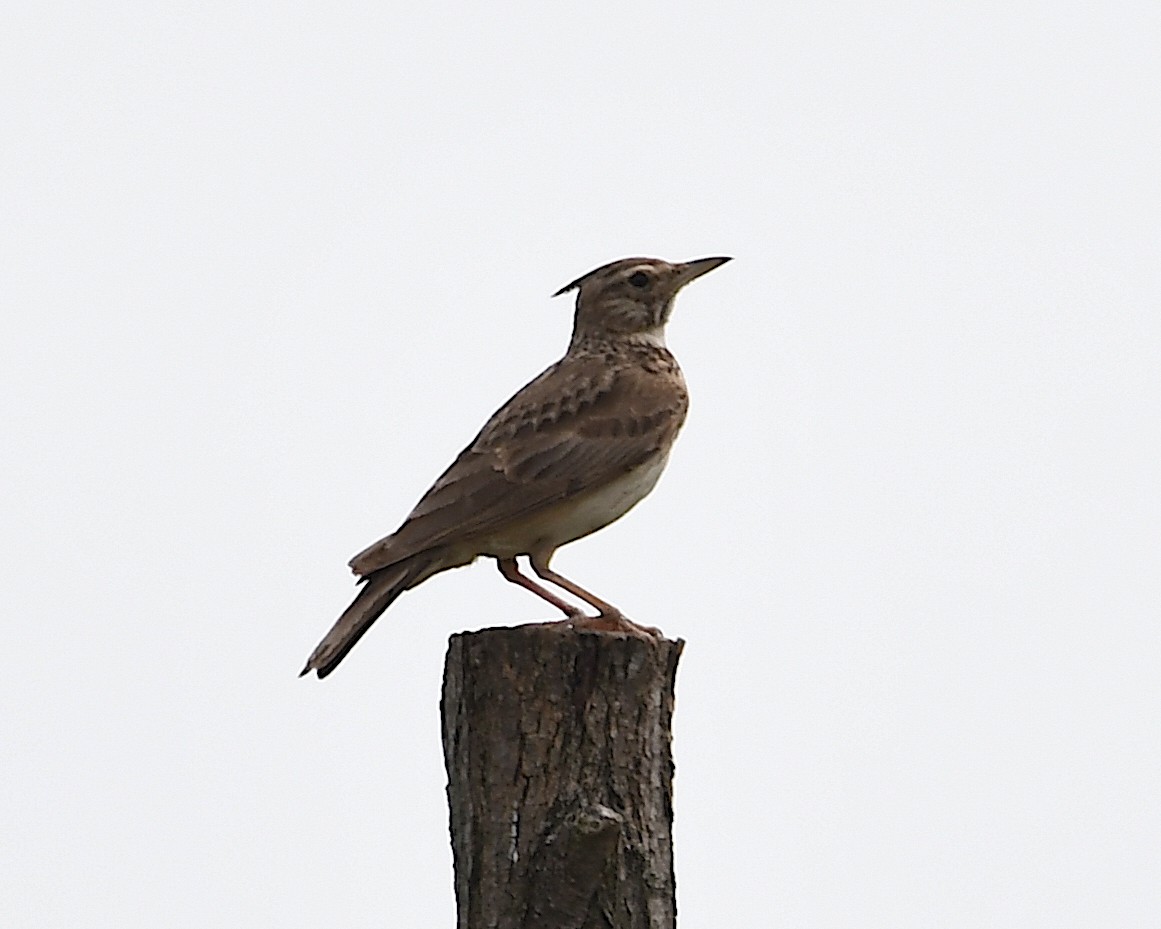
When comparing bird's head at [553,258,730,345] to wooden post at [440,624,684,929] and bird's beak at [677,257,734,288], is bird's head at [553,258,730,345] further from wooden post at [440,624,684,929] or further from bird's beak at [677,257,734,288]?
wooden post at [440,624,684,929]

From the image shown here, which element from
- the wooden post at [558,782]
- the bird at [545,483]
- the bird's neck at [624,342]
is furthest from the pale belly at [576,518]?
the wooden post at [558,782]

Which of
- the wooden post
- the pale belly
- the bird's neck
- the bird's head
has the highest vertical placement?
the bird's head

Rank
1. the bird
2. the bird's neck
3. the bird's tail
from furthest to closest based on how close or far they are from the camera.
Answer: the bird's neck → the bird → the bird's tail

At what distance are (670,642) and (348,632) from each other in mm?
1528

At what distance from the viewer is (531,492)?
7914 millimetres

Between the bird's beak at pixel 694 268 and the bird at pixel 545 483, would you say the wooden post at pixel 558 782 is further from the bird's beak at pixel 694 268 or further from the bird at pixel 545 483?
the bird's beak at pixel 694 268

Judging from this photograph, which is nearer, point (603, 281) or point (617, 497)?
point (617, 497)

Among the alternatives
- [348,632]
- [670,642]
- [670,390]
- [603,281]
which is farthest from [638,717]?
[603,281]

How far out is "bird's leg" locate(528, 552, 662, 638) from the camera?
296 inches

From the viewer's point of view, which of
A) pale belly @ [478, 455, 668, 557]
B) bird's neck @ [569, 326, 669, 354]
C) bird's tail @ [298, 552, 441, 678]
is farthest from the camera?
bird's neck @ [569, 326, 669, 354]

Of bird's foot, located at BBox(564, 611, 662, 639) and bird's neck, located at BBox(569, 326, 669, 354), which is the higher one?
bird's neck, located at BBox(569, 326, 669, 354)

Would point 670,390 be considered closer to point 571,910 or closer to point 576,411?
point 576,411

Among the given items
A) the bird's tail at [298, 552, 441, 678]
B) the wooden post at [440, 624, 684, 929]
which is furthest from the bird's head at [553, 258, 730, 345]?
the wooden post at [440, 624, 684, 929]

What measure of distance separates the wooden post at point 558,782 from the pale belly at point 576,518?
1796 mm
